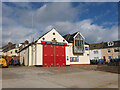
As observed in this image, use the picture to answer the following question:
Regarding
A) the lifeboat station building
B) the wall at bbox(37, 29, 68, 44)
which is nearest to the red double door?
the lifeboat station building

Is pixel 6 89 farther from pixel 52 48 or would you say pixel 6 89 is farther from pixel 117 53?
pixel 117 53

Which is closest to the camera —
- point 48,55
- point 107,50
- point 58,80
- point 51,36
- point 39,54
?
point 58,80

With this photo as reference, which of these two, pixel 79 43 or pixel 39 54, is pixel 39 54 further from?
pixel 79 43

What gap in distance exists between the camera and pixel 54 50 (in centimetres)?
2648

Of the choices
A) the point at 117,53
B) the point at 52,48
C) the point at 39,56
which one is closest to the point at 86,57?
the point at 52,48

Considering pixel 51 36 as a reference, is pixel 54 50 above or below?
below

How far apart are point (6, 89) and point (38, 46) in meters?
17.8

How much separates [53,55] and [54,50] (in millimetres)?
1116

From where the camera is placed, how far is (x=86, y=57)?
3189 cm

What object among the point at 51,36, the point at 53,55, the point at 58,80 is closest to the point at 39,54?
the point at 53,55

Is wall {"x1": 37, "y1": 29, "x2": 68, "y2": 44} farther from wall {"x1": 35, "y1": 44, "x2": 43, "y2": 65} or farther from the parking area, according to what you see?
the parking area

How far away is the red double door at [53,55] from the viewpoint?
2538 cm

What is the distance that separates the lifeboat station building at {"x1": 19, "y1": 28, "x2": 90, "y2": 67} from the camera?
82.3 ft

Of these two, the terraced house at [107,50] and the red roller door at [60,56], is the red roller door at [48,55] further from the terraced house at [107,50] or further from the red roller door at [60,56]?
the terraced house at [107,50]
